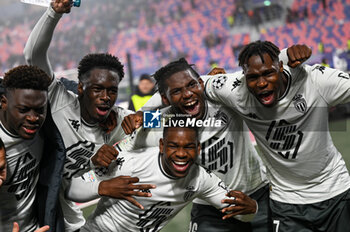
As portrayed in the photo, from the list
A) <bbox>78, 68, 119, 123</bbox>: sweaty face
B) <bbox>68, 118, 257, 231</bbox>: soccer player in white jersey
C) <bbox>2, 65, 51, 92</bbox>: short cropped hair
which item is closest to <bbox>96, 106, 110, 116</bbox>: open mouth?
<bbox>78, 68, 119, 123</bbox>: sweaty face

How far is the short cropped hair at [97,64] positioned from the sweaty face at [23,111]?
0.48 m

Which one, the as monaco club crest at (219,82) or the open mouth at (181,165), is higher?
the as monaco club crest at (219,82)

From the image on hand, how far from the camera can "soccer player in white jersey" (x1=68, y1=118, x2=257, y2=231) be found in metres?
1.86

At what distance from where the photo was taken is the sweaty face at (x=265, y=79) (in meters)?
1.70

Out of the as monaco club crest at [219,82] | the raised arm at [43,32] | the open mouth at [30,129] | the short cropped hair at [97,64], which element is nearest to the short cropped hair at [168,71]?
the as monaco club crest at [219,82]

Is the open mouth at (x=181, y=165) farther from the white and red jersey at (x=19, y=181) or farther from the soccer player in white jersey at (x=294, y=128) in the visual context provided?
the white and red jersey at (x=19, y=181)

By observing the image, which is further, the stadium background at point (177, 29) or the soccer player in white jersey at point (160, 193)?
the stadium background at point (177, 29)

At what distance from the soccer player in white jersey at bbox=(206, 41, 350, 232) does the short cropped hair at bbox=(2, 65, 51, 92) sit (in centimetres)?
89

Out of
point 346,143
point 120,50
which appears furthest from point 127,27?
point 346,143

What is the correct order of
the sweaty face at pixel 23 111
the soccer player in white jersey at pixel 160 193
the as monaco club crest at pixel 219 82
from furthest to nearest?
the as monaco club crest at pixel 219 82, the soccer player in white jersey at pixel 160 193, the sweaty face at pixel 23 111

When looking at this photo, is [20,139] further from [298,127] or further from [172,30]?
[172,30]

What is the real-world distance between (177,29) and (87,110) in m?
8.31

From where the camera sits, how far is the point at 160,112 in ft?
6.64

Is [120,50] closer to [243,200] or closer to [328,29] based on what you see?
[328,29]
